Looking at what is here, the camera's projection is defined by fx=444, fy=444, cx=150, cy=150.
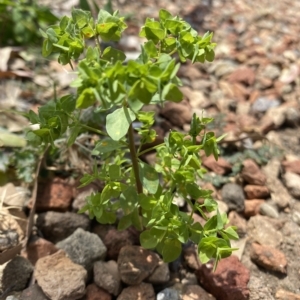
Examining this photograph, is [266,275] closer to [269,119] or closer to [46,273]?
[46,273]

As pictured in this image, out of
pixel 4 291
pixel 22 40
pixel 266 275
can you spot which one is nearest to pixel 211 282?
pixel 266 275

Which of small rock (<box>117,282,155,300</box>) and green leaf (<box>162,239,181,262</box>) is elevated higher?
green leaf (<box>162,239,181,262</box>)

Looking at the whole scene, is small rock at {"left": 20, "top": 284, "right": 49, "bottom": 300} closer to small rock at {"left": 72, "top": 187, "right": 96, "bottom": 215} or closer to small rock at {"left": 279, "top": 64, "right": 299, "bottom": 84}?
small rock at {"left": 72, "top": 187, "right": 96, "bottom": 215}

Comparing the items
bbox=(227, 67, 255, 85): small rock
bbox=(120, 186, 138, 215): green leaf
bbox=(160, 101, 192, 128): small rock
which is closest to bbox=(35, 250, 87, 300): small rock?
bbox=(120, 186, 138, 215): green leaf

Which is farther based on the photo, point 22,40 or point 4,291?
point 22,40

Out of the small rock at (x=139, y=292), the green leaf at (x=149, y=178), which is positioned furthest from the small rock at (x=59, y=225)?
the green leaf at (x=149, y=178)

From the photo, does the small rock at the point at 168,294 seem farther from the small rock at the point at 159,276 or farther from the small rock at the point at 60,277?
the small rock at the point at 60,277
